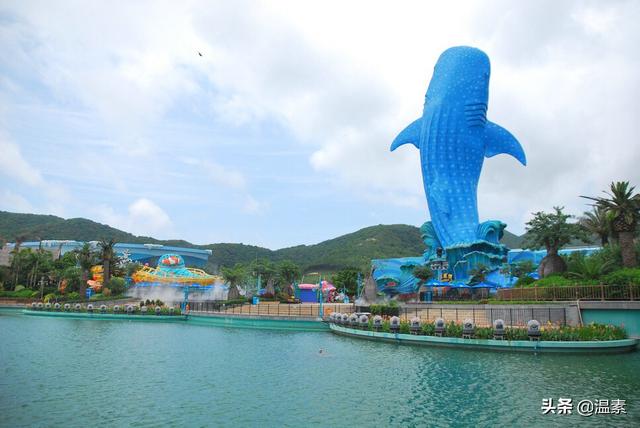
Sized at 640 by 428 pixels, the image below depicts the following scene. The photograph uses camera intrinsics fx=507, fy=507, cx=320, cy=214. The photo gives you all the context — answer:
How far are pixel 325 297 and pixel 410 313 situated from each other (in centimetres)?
3132

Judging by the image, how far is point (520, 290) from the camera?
30.7m

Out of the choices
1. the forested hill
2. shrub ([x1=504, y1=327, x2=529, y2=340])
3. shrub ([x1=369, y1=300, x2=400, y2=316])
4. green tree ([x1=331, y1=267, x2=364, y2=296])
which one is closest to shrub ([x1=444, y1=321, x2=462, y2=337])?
shrub ([x1=504, y1=327, x2=529, y2=340])

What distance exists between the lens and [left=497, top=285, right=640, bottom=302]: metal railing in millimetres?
23203

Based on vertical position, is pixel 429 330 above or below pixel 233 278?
below

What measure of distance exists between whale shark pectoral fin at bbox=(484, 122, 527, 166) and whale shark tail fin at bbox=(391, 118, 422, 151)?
834 centimetres

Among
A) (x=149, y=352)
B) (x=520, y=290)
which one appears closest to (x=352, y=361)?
(x=149, y=352)

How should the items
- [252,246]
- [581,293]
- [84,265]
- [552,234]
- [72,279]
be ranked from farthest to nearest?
[252,246] < [72,279] < [84,265] < [552,234] < [581,293]

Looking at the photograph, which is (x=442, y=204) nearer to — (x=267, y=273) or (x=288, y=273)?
(x=288, y=273)

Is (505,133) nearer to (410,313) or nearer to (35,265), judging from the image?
(410,313)

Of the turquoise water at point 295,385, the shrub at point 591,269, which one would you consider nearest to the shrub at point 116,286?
the turquoise water at point 295,385

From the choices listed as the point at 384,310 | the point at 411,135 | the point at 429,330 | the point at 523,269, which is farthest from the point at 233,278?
A: the point at 429,330

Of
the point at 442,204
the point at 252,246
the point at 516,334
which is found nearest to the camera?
the point at 516,334

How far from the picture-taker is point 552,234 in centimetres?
3281

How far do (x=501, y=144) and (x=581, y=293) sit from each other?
37676 mm
